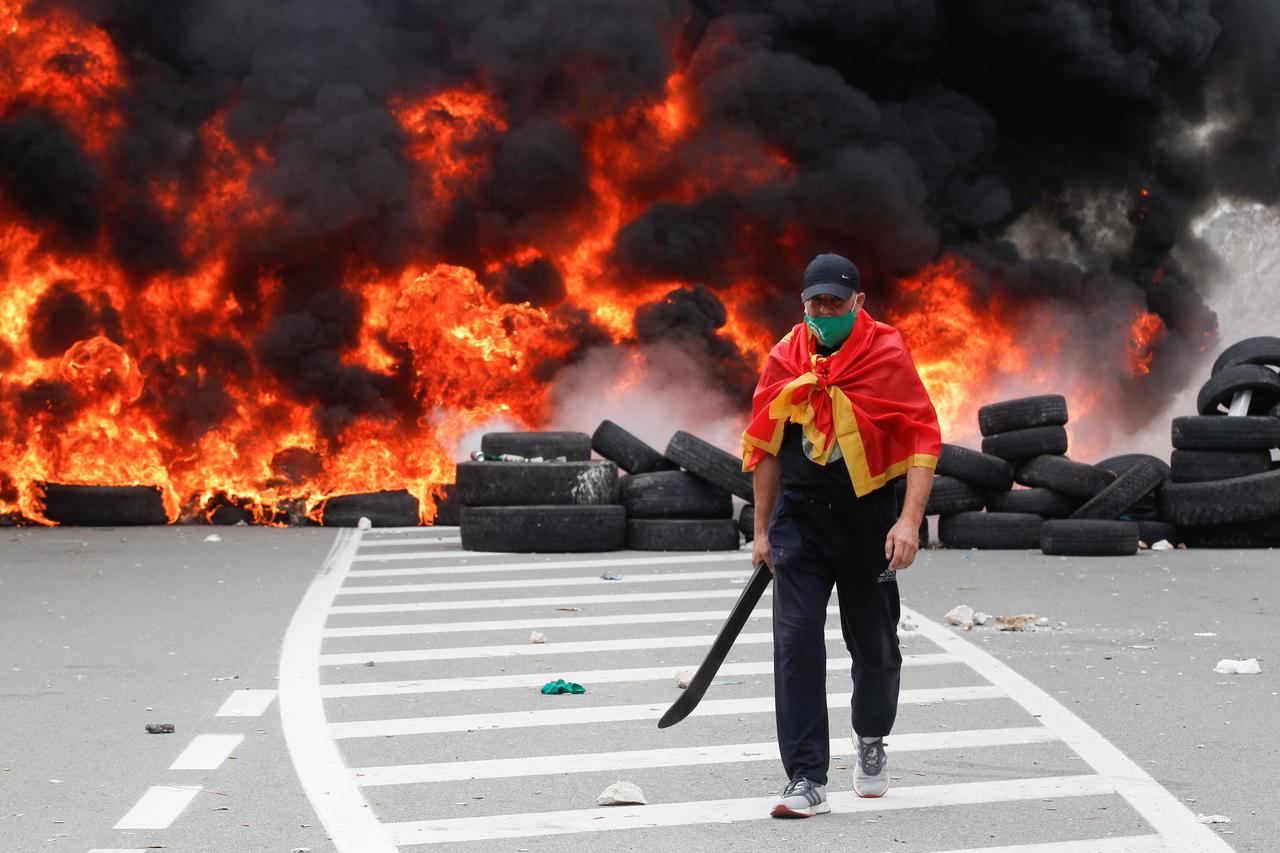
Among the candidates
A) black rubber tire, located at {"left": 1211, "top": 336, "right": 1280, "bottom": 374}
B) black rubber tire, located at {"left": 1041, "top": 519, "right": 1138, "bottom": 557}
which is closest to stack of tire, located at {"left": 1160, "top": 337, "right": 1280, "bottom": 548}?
black rubber tire, located at {"left": 1211, "top": 336, "right": 1280, "bottom": 374}

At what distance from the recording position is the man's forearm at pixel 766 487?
18.8ft

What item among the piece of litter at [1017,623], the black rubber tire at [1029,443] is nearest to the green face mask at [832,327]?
the piece of litter at [1017,623]

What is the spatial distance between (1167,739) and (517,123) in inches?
744

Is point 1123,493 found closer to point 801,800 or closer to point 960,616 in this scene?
point 960,616

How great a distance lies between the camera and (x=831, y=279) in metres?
5.59

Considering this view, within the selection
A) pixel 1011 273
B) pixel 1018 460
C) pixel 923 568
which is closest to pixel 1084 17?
pixel 1011 273

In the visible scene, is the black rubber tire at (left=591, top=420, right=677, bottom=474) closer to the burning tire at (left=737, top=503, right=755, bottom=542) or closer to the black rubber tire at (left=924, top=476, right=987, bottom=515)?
the burning tire at (left=737, top=503, right=755, bottom=542)

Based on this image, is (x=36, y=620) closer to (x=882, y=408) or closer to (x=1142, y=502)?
(x=882, y=408)

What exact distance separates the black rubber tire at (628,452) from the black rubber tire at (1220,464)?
5.37 meters

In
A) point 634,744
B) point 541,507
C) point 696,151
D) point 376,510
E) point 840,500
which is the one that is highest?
point 696,151

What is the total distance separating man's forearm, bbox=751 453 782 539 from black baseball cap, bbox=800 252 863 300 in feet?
2.11

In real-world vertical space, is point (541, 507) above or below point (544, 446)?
below

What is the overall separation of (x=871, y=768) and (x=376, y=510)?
13776mm

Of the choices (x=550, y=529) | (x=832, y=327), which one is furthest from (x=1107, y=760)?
(x=550, y=529)
